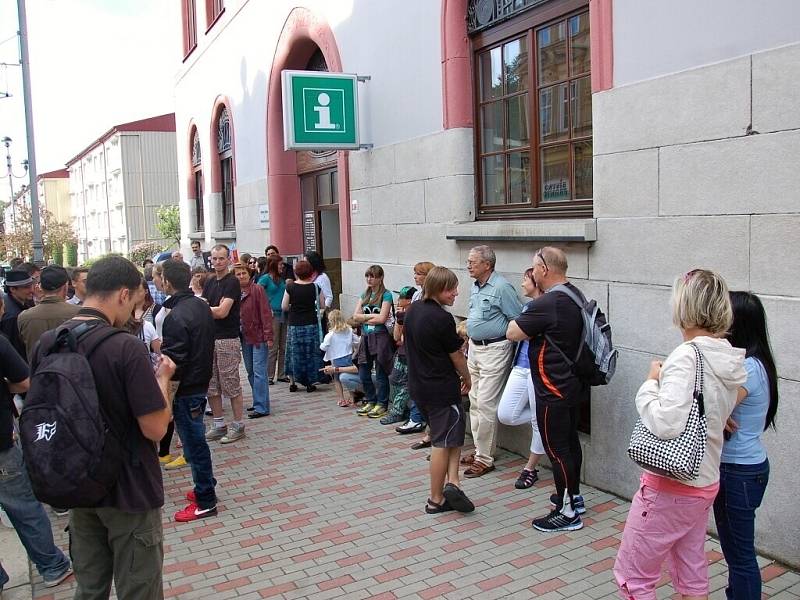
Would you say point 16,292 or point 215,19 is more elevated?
point 215,19

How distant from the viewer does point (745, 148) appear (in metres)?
4.19

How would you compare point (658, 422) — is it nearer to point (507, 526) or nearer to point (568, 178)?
point (507, 526)

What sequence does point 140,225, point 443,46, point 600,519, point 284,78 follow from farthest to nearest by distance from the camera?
point 140,225
point 284,78
point 443,46
point 600,519

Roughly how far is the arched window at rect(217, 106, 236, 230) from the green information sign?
6573 mm

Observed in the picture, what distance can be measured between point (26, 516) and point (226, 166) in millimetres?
12218

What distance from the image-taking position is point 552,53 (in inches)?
239

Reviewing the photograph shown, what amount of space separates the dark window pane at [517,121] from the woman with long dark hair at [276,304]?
4.32 meters

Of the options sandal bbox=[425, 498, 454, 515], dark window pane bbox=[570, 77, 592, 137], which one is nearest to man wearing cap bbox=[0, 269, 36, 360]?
sandal bbox=[425, 498, 454, 515]

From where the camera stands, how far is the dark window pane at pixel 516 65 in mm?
6395

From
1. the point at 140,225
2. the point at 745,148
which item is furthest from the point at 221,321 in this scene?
the point at 140,225

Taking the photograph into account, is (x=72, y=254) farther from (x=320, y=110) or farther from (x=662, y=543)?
(x=662, y=543)

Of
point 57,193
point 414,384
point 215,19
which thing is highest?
point 57,193

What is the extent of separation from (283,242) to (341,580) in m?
8.65

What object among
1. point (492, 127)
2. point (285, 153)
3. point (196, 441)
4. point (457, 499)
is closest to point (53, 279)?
point (196, 441)
